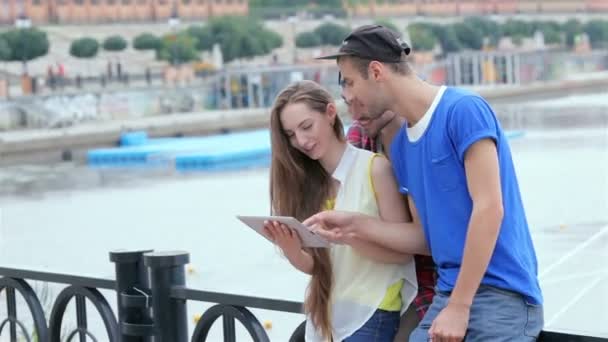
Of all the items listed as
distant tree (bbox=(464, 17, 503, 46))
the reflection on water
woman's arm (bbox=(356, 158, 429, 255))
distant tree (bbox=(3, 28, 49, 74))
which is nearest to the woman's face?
woman's arm (bbox=(356, 158, 429, 255))

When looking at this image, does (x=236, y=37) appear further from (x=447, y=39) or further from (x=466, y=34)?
(x=466, y=34)

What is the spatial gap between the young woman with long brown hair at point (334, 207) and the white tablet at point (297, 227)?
21 mm

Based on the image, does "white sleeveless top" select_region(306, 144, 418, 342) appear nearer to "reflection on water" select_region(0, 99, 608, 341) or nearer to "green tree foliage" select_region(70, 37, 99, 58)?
"reflection on water" select_region(0, 99, 608, 341)

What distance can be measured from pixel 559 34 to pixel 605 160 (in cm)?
Result: 3276

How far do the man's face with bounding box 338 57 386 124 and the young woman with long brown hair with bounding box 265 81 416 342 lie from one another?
0.19 metres

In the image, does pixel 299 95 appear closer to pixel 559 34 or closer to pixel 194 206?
pixel 194 206

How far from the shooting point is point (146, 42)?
155 ft

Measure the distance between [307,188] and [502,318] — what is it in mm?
592

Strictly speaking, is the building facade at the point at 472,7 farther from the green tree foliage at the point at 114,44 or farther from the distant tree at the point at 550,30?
the green tree foliage at the point at 114,44

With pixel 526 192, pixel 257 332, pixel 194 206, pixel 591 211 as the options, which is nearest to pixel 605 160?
pixel 526 192

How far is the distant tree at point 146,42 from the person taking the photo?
46872mm

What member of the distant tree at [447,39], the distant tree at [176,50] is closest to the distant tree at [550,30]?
the distant tree at [447,39]

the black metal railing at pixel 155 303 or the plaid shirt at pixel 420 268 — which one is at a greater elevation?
the plaid shirt at pixel 420 268

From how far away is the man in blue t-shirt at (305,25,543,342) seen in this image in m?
1.96
